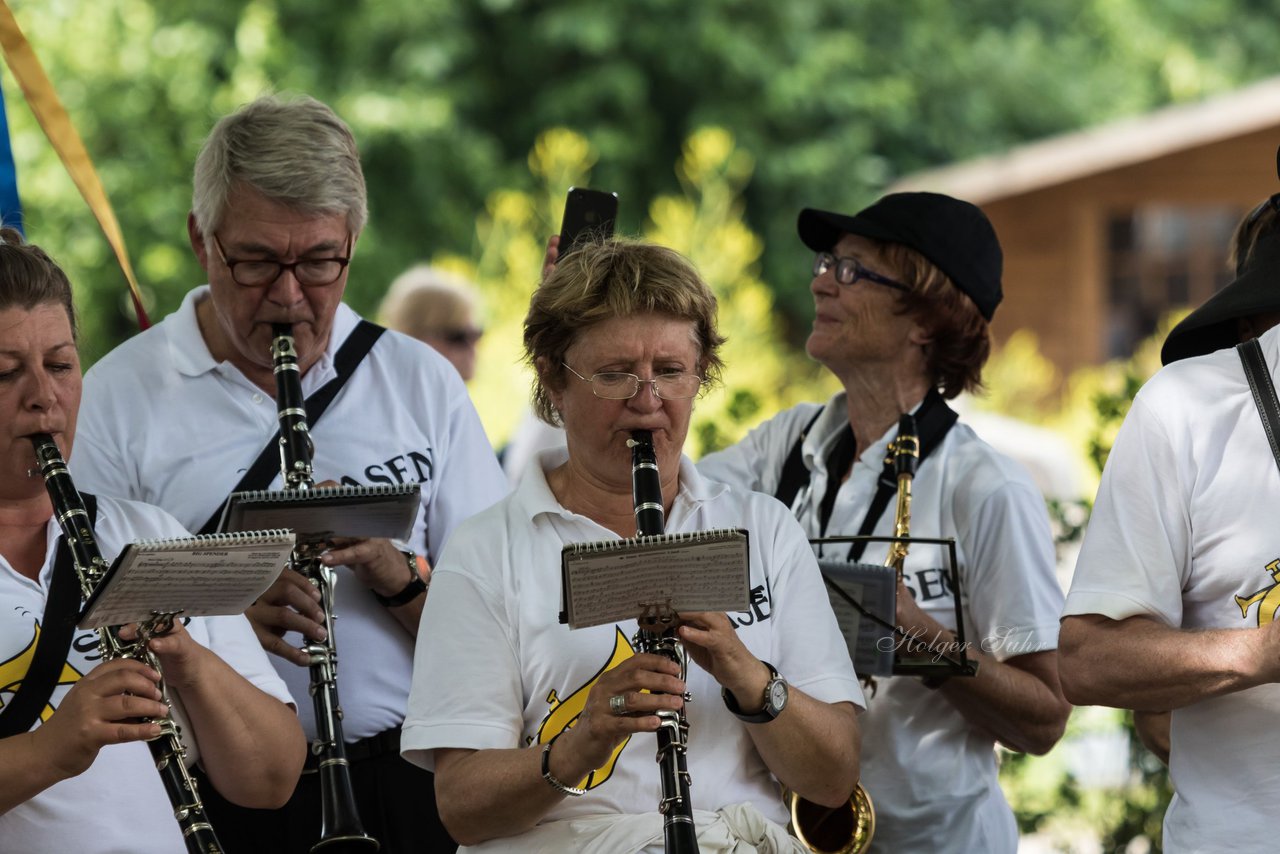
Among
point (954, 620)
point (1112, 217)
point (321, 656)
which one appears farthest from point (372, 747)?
point (1112, 217)

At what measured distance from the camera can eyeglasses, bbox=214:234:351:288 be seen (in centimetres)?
359

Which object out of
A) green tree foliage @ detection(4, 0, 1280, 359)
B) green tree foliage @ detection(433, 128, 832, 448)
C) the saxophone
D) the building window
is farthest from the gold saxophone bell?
the building window

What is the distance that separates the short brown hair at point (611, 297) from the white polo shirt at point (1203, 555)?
809mm

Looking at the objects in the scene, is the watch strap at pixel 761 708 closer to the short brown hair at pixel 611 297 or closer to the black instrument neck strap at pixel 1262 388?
the short brown hair at pixel 611 297

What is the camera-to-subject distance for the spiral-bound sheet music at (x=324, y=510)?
3168mm

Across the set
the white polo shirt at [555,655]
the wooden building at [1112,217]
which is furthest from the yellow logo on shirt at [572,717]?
the wooden building at [1112,217]

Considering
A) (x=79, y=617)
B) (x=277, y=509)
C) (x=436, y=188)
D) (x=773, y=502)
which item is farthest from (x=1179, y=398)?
(x=436, y=188)

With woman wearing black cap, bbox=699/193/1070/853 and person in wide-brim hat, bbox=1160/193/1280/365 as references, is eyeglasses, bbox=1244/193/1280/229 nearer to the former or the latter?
person in wide-brim hat, bbox=1160/193/1280/365

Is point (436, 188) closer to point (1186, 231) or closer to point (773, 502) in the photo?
point (1186, 231)

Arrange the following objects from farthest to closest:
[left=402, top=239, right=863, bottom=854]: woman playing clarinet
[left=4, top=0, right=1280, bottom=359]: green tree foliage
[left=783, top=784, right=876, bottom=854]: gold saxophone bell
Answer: [left=4, top=0, right=1280, bottom=359]: green tree foliage → [left=783, top=784, right=876, bottom=854]: gold saxophone bell → [left=402, top=239, right=863, bottom=854]: woman playing clarinet

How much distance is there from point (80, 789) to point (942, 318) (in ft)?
7.48

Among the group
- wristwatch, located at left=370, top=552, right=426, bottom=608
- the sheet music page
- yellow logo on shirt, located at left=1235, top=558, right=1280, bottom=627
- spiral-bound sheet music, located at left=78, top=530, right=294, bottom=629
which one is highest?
wristwatch, located at left=370, top=552, right=426, bottom=608

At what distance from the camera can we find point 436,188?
1714 cm

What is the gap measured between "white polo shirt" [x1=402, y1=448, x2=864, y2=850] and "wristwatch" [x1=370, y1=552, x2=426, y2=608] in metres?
0.47
